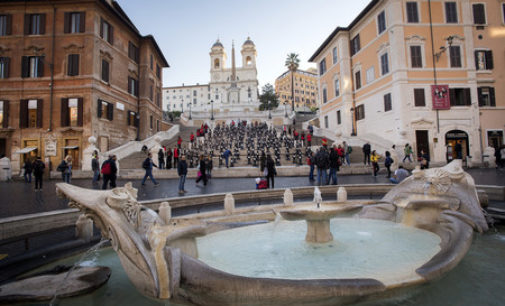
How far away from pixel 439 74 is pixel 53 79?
110 feet

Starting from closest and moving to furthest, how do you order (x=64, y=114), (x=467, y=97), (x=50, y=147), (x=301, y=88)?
1. (x=50, y=147)
2. (x=64, y=114)
3. (x=467, y=97)
4. (x=301, y=88)

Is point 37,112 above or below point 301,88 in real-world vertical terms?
below

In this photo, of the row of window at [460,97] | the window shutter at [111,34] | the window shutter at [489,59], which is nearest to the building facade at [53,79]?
the window shutter at [111,34]

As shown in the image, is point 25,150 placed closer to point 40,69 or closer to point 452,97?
point 40,69

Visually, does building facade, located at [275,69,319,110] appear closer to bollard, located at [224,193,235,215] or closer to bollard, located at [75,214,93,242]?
bollard, located at [224,193,235,215]

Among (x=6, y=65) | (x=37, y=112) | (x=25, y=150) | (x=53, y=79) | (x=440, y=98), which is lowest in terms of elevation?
(x=25, y=150)

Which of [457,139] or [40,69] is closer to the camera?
[457,139]

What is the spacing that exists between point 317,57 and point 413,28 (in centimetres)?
1505

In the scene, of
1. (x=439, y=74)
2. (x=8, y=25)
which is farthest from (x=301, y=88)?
(x=8, y=25)

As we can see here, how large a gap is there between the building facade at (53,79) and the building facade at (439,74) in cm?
2194

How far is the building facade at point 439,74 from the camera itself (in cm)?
2181

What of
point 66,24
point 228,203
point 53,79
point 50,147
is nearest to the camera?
point 228,203

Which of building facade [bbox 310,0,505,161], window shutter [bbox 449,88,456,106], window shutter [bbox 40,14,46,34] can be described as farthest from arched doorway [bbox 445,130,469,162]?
window shutter [bbox 40,14,46,34]

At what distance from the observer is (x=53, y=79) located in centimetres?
2239
